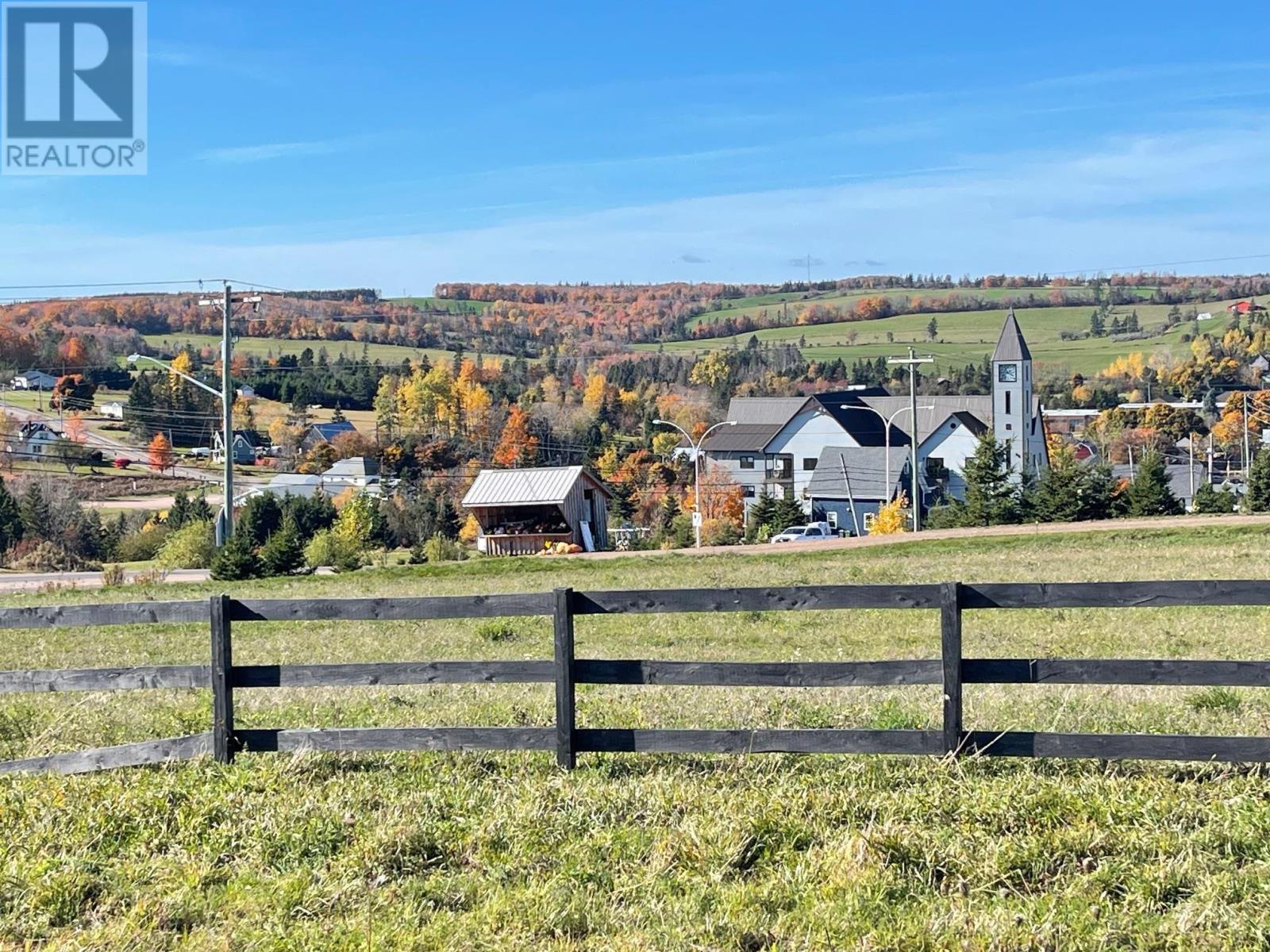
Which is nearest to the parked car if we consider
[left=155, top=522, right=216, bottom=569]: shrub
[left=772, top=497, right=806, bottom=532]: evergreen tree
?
[left=772, top=497, right=806, bottom=532]: evergreen tree

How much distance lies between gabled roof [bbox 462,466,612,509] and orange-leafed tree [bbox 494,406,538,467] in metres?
35.6

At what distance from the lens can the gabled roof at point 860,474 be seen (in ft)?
294

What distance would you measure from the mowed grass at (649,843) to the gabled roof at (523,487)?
52.0 meters

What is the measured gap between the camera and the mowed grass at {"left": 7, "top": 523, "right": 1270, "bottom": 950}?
17.6 ft

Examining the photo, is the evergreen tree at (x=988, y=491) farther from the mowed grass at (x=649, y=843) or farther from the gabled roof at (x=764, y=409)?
Answer: the gabled roof at (x=764, y=409)

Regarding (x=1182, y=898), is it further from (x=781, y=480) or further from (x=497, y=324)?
(x=497, y=324)

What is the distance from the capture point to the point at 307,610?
27.0 ft

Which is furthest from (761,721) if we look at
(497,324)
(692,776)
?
(497,324)

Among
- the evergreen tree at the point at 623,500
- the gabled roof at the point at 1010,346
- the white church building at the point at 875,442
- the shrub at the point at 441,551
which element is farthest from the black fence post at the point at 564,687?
the gabled roof at the point at 1010,346

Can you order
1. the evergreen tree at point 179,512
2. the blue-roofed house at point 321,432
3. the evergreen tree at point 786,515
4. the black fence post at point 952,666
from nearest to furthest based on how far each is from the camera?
the black fence post at point 952,666
the evergreen tree at point 786,515
the evergreen tree at point 179,512
the blue-roofed house at point 321,432

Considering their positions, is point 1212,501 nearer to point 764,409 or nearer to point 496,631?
point 496,631

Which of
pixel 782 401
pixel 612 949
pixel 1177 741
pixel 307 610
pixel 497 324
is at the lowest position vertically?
pixel 612 949

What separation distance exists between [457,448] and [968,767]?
95.8 m

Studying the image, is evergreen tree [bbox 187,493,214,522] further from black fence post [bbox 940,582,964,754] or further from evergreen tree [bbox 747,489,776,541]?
black fence post [bbox 940,582,964,754]
